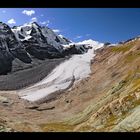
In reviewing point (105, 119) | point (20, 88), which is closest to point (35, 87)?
point (20, 88)

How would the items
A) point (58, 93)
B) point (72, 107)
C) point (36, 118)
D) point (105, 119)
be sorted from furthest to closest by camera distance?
point (58, 93) < point (72, 107) < point (36, 118) < point (105, 119)

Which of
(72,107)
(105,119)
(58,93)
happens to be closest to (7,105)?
(72,107)

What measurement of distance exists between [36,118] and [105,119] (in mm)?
40539

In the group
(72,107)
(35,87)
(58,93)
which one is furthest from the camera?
(35,87)
